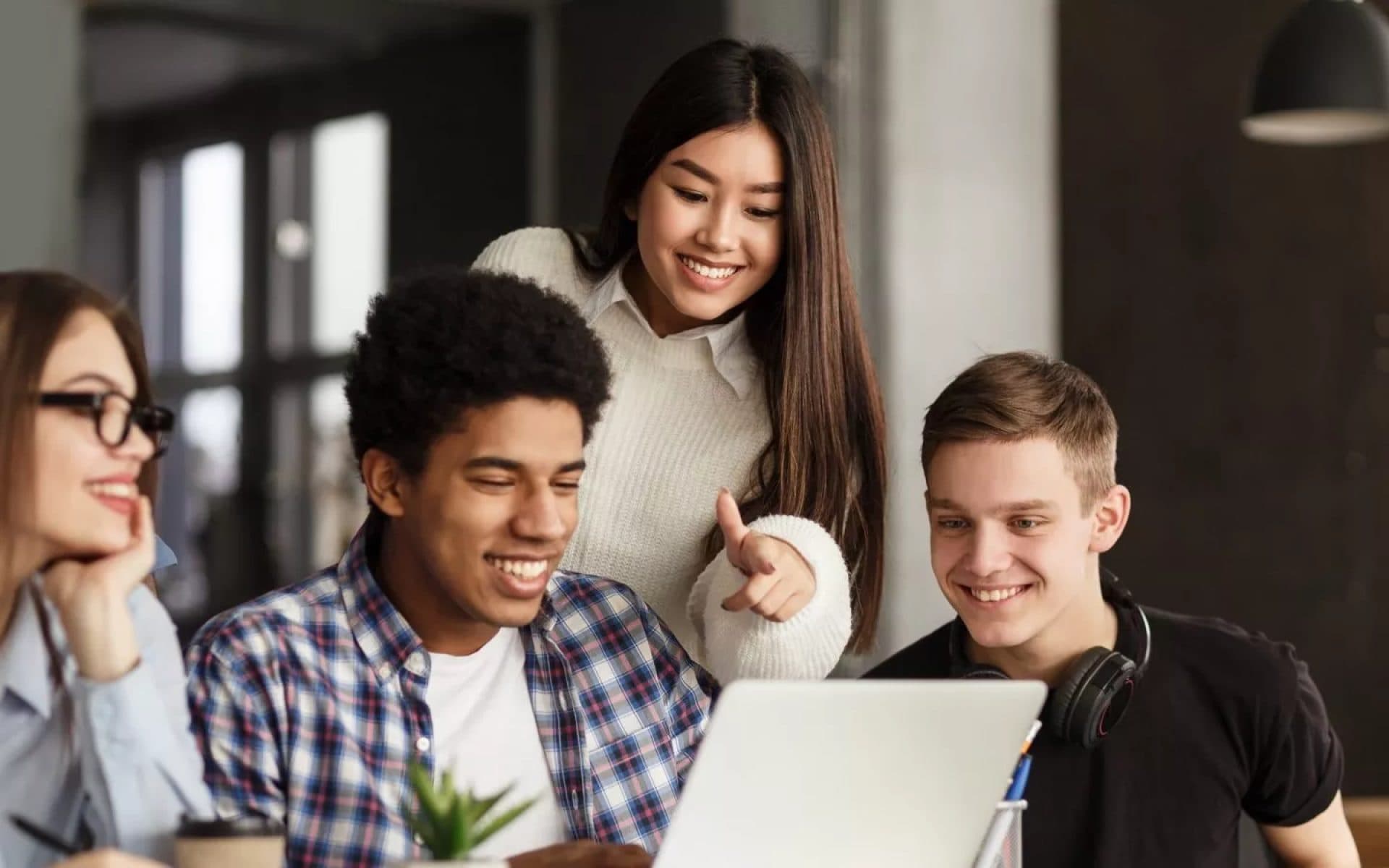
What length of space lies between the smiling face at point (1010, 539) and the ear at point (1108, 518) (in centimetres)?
4

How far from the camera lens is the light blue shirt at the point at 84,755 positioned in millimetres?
1404

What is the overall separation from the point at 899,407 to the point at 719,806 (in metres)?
3.74

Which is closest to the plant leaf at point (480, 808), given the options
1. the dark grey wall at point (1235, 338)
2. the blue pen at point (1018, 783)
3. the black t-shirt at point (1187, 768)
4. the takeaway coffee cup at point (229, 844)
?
the takeaway coffee cup at point (229, 844)

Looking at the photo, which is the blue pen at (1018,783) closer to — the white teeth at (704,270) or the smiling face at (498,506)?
the smiling face at (498,506)

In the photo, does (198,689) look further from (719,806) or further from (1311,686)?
(1311,686)

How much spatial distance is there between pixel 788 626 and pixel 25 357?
0.85 meters

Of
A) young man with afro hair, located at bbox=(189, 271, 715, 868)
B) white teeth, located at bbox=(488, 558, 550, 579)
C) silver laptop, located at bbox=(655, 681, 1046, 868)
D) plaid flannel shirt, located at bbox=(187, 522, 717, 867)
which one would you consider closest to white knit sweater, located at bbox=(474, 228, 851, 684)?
plaid flannel shirt, located at bbox=(187, 522, 717, 867)

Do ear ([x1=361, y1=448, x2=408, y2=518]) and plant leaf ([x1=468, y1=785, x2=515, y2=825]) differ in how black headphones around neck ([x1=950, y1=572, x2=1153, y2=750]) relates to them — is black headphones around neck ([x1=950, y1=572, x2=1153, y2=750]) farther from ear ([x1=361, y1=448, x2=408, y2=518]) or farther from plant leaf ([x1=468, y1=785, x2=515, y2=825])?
plant leaf ([x1=468, y1=785, x2=515, y2=825])

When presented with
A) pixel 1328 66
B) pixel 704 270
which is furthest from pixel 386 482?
pixel 1328 66

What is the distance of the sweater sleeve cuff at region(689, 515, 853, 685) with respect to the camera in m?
1.95

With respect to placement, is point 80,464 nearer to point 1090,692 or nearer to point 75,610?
point 75,610

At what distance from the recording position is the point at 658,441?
228cm

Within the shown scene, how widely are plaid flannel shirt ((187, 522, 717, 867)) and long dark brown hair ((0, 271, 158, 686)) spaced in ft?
0.62

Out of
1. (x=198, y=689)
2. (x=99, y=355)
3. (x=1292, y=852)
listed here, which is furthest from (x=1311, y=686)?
(x=99, y=355)
